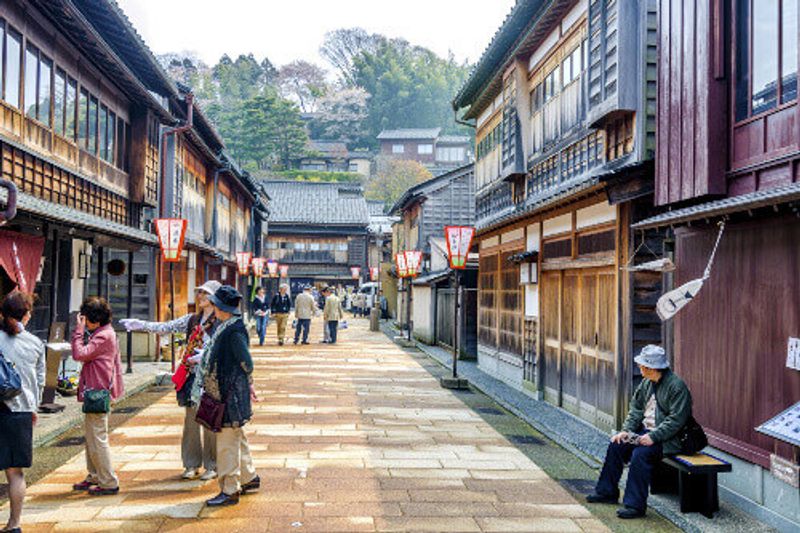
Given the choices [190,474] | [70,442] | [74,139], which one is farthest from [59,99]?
[190,474]

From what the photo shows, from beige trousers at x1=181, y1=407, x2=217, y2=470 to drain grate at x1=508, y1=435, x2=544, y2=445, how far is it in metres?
4.43

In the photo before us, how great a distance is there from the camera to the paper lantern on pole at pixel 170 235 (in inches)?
658

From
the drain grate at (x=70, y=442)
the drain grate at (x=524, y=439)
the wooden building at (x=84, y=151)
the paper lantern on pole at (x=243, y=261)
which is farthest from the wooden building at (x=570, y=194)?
the paper lantern on pole at (x=243, y=261)

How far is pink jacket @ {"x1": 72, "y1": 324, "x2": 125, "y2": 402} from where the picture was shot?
7438 mm

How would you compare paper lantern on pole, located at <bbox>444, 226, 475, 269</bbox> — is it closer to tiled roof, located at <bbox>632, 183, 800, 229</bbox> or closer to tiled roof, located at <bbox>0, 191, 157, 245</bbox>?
tiled roof, located at <bbox>0, 191, 157, 245</bbox>

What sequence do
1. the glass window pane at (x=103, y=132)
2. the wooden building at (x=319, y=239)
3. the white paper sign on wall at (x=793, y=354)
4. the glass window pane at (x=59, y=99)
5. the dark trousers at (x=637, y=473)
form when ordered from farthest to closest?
1. the wooden building at (x=319, y=239)
2. the glass window pane at (x=103, y=132)
3. the glass window pane at (x=59, y=99)
4. the dark trousers at (x=637, y=473)
5. the white paper sign on wall at (x=793, y=354)

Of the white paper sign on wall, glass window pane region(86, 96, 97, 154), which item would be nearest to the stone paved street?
the white paper sign on wall

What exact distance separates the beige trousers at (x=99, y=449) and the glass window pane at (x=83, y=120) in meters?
9.23

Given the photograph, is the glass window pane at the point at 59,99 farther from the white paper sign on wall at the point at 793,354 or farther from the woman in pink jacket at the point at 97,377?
the white paper sign on wall at the point at 793,354

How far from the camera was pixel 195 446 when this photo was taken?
8328 millimetres

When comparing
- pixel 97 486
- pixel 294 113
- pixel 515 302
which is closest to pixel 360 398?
pixel 515 302

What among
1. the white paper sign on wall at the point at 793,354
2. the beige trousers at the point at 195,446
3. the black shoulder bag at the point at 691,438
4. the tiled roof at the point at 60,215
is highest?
the tiled roof at the point at 60,215

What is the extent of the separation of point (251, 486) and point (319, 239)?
5189 centimetres

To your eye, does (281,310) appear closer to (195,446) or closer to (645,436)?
(195,446)
